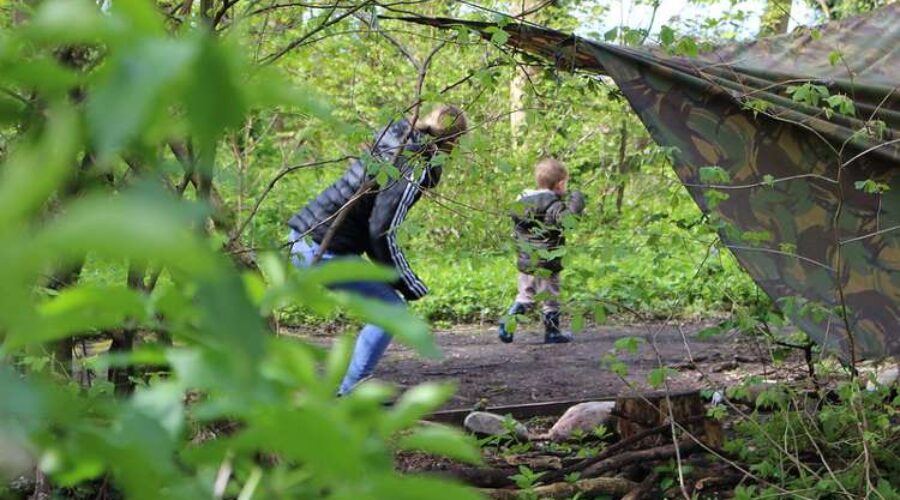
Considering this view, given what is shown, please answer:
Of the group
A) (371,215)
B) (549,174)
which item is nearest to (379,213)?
(371,215)

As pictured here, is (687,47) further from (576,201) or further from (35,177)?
(35,177)

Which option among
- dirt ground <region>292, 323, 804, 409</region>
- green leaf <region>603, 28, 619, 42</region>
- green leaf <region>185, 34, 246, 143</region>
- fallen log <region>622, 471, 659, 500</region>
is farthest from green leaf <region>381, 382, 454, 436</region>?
dirt ground <region>292, 323, 804, 409</region>

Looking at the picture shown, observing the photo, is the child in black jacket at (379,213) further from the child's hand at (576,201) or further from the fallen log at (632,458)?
the child's hand at (576,201)

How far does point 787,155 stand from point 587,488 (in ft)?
4.39

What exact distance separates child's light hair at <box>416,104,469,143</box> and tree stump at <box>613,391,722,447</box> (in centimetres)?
110

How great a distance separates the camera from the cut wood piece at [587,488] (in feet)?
11.0

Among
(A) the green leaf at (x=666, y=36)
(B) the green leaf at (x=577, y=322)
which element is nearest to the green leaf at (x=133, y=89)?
(B) the green leaf at (x=577, y=322)

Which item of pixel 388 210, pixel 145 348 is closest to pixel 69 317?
pixel 145 348

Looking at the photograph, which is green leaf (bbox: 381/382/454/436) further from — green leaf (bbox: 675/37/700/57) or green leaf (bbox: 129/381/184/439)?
green leaf (bbox: 675/37/700/57)

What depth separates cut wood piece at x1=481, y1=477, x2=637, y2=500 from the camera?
3.36 metres

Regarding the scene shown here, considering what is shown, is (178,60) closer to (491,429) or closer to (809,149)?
(809,149)

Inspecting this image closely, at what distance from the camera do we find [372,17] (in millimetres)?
3441

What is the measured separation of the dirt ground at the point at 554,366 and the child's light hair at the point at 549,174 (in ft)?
3.33

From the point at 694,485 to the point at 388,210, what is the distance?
1.57 metres
